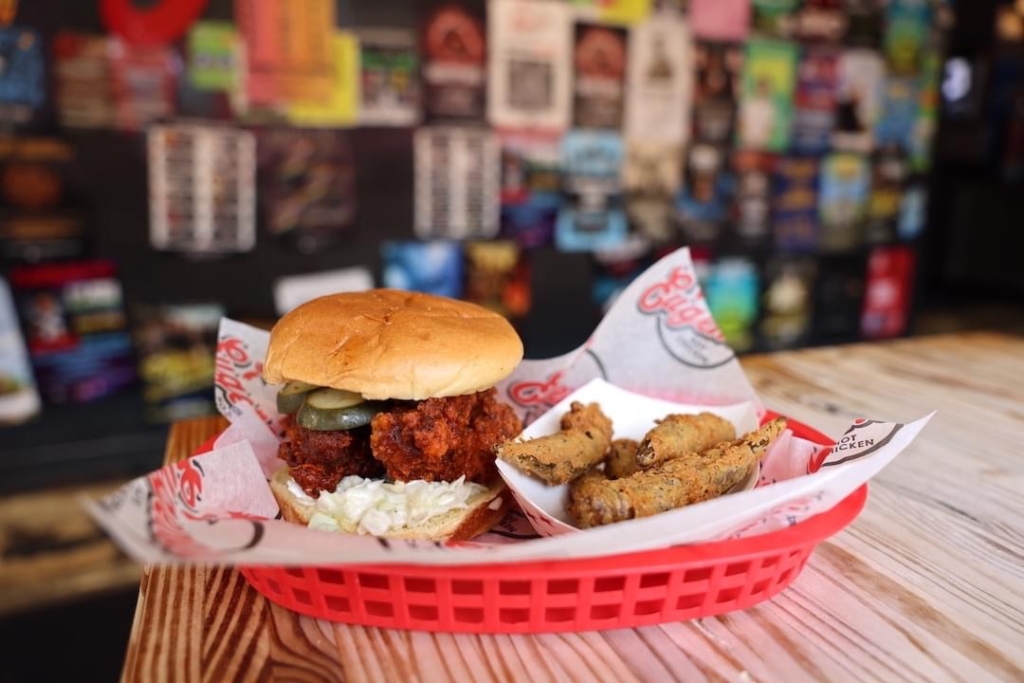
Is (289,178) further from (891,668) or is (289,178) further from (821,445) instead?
(891,668)

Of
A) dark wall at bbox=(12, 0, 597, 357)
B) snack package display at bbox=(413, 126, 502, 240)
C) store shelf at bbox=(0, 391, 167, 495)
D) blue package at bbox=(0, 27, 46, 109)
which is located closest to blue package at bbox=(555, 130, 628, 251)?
dark wall at bbox=(12, 0, 597, 357)

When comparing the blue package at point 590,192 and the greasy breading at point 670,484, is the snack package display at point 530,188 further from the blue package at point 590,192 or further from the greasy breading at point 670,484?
the greasy breading at point 670,484

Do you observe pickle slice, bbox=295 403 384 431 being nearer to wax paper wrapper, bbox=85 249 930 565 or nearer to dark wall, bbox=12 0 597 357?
wax paper wrapper, bbox=85 249 930 565

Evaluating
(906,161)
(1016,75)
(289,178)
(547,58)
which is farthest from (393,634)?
(1016,75)

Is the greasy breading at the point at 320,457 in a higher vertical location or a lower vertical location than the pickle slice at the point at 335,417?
lower

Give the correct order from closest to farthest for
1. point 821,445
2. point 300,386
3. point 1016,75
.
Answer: point 821,445
point 300,386
point 1016,75

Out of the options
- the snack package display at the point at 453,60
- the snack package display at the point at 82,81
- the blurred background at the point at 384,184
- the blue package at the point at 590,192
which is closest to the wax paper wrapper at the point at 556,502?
the blurred background at the point at 384,184
